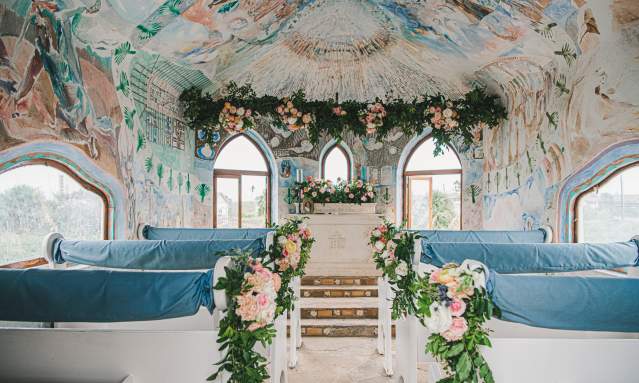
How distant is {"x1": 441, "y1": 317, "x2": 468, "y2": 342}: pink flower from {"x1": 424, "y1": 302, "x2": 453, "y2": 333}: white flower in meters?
0.02

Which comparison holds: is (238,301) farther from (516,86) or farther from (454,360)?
(516,86)

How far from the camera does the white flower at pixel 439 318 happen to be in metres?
1.59

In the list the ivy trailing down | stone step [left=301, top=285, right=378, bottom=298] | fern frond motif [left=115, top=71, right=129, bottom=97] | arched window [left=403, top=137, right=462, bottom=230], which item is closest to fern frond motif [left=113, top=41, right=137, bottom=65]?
fern frond motif [left=115, top=71, right=129, bottom=97]

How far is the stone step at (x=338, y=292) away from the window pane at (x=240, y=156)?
11.6 ft

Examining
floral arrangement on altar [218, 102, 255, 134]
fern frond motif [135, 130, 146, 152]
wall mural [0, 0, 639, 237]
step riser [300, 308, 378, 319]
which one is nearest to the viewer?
wall mural [0, 0, 639, 237]

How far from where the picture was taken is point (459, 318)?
5.25 feet

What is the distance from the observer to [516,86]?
19.4ft

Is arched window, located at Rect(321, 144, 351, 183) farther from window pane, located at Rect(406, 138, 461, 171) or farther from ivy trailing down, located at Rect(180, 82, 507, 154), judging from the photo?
ivy trailing down, located at Rect(180, 82, 507, 154)

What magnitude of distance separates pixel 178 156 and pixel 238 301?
17.6 feet

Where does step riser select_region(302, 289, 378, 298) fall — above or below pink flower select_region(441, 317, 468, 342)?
below

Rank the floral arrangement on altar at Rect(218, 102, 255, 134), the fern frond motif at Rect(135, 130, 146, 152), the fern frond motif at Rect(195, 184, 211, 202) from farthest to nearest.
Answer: the fern frond motif at Rect(195, 184, 211, 202) → the floral arrangement on altar at Rect(218, 102, 255, 134) → the fern frond motif at Rect(135, 130, 146, 152)

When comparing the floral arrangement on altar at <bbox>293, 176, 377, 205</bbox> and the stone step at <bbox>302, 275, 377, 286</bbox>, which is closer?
the stone step at <bbox>302, 275, 377, 286</bbox>

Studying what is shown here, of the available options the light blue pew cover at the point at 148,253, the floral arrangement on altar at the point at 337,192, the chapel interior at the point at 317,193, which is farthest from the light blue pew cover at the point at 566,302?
the floral arrangement on altar at the point at 337,192

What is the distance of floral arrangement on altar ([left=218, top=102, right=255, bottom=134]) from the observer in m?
6.25
